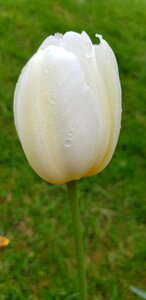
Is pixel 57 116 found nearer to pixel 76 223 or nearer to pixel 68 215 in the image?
pixel 76 223

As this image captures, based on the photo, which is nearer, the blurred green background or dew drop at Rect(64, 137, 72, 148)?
dew drop at Rect(64, 137, 72, 148)

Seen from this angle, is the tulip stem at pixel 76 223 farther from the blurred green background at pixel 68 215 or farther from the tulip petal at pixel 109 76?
the blurred green background at pixel 68 215

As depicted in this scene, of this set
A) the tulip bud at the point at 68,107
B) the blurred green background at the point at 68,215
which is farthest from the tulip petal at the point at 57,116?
the blurred green background at the point at 68,215

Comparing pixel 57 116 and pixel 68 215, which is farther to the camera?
pixel 68 215

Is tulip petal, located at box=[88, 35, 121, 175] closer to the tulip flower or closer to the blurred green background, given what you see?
the tulip flower

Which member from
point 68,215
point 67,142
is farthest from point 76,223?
point 68,215

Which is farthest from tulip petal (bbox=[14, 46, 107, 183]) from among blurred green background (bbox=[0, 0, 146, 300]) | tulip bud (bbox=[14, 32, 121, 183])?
blurred green background (bbox=[0, 0, 146, 300])

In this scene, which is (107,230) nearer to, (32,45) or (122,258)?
(122,258)
